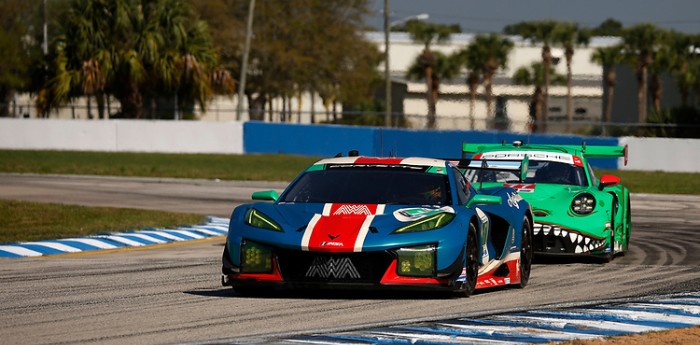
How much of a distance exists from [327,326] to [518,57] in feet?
283

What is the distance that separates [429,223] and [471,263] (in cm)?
58

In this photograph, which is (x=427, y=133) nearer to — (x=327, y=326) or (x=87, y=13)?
(x=87, y=13)

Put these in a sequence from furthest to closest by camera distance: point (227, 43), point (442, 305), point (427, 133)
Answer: point (227, 43) → point (427, 133) → point (442, 305)

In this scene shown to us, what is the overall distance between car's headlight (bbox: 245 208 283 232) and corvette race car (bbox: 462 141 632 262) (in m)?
3.76

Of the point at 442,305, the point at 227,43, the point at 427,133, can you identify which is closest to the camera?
the point at 442,305

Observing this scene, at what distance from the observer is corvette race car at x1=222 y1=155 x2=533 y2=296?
420 inches

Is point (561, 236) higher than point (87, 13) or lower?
lower

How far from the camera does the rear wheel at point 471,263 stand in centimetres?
1106

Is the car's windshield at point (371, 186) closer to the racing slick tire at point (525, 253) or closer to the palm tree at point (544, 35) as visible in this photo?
the racing slick tire at point (525, 253)

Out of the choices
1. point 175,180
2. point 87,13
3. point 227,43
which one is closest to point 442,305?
point 175,180

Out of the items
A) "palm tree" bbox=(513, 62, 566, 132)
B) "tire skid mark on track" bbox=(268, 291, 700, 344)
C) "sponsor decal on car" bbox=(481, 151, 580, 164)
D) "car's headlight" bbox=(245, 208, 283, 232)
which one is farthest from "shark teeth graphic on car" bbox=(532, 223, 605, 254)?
"palm tree" bbox=(513, 62, 566, 132)

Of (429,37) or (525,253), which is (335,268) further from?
(429,37)

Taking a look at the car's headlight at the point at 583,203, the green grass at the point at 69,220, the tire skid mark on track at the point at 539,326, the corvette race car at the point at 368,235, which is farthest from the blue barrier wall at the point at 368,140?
the tire skid mark on track at the point at 539,326

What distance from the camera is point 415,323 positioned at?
9484 mm
